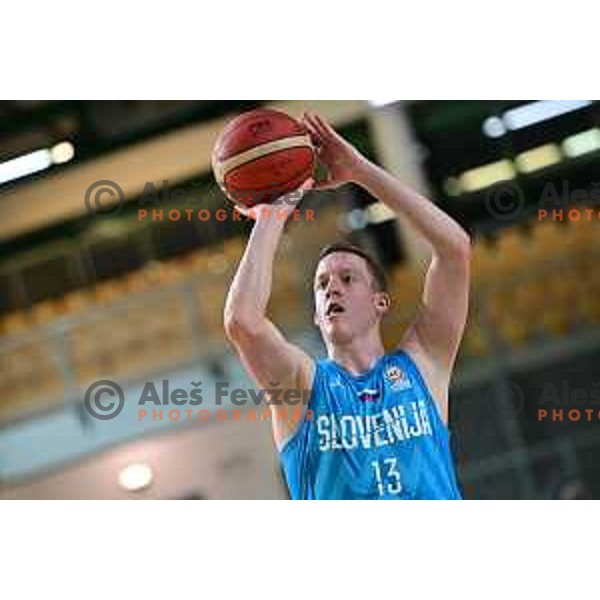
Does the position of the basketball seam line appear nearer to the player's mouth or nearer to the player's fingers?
the player's fingers

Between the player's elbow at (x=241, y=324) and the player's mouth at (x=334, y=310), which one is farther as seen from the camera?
the player's mouth at (x=334, y=310)

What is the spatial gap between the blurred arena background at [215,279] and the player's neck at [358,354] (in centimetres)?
13

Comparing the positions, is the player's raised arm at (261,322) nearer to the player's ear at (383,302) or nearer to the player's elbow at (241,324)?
the player's elbow at (241,324)

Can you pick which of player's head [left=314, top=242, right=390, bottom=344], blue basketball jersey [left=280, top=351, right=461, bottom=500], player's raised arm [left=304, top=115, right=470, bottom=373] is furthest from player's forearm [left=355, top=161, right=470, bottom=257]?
blue basketball jersey [left=280, top=351, right=461, bottom=500]

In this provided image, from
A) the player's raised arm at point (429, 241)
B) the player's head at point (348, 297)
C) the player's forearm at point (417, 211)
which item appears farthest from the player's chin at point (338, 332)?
the player's forearm at point (417, 211)

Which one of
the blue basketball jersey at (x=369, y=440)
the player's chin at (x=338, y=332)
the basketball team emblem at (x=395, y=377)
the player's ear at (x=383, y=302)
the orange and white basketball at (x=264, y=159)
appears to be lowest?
the blue basketball jersey at (x=369, y=440)

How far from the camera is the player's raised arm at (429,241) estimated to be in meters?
1.91

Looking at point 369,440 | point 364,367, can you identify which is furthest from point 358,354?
point 369,440

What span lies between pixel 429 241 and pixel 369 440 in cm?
36
